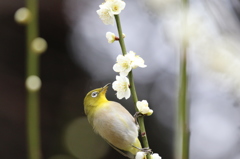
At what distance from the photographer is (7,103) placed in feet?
4.87

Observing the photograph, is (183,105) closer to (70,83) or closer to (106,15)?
(106,15)

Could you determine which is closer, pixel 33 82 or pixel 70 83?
pixel 33 82

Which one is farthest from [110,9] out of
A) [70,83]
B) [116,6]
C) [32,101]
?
[70,83]

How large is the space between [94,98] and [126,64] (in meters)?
0.10

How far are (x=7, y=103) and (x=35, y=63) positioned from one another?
3.94 ft

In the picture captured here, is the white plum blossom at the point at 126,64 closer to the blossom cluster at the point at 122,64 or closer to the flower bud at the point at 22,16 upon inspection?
the blossom cluster at the point at 122,64

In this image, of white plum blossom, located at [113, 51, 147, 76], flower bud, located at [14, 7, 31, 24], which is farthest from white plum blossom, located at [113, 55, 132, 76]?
flower bud, located at [14, 7, 31, 24]

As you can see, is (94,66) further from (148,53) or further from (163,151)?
(163,151)

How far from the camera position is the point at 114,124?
1.06ft

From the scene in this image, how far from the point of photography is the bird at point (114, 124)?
30 cm

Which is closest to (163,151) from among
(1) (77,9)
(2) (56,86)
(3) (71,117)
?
(3) (71,117)

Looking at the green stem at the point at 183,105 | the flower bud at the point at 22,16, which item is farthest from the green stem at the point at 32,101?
the green stem at the point at 183,105

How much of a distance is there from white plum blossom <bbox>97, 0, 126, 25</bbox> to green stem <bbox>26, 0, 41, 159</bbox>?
0.08 metres

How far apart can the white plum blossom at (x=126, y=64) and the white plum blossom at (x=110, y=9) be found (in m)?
0.03
